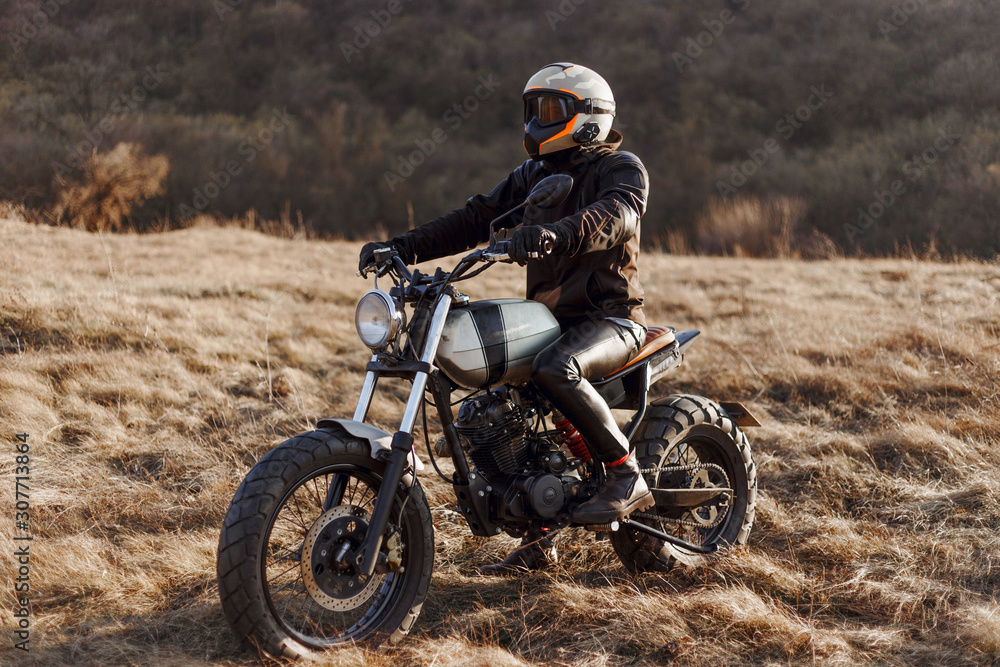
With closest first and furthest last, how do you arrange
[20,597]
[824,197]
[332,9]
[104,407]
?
[20,597], [104,407], [824,197], [332,9]

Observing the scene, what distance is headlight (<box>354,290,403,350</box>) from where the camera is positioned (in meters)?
2.95

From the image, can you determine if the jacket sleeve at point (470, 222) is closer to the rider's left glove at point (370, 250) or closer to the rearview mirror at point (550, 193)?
the rider's left glove at point (370, 250)

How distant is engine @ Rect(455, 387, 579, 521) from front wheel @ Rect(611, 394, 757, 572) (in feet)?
1.80

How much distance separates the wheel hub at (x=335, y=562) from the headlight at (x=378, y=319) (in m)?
0.63

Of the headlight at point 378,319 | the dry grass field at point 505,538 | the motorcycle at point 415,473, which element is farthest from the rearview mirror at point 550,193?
the dry grass field at point 505,538

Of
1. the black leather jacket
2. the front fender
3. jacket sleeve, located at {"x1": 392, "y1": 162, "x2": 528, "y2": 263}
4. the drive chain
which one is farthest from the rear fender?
the drive chain

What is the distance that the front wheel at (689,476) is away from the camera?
385 cm

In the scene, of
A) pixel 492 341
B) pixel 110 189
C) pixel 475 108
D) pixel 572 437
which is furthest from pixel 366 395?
pixel 475 108

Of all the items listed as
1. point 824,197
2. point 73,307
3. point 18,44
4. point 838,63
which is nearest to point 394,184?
point 18,44

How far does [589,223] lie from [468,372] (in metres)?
0.75

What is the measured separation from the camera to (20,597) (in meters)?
3.37

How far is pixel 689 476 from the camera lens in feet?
13.2

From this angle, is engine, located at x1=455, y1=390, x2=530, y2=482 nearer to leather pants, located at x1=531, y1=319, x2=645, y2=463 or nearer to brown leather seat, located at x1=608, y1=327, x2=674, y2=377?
Answer: leather pants, located at x1=531, y1=319, x2=645, y2=463

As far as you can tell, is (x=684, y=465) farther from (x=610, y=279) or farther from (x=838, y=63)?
(x=838, y=63)
